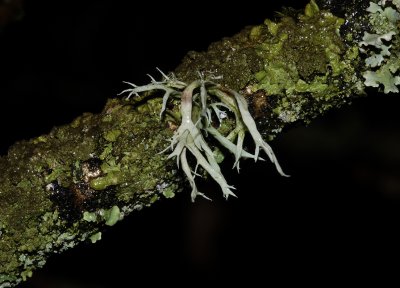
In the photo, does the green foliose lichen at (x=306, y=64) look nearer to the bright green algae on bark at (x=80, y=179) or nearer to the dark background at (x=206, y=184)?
the bright green algae on bark at (x=80, y=179)

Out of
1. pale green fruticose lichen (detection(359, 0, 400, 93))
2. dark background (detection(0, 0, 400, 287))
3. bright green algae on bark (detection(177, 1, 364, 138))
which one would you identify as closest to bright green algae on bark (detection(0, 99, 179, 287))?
bright green algae on bark (detection(177, 1, 364, 138))

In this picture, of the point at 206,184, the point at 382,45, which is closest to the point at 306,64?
the point at 382,45

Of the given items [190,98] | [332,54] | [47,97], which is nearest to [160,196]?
[190,98]

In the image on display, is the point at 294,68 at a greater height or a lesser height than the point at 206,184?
greater

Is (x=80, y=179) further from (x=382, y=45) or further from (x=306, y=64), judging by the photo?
(x=382, y=45)

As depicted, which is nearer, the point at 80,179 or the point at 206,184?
the point at 80,179

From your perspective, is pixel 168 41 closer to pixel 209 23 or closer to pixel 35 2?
pixel 209 23

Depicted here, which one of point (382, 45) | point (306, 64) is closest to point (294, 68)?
point (306, 64)
